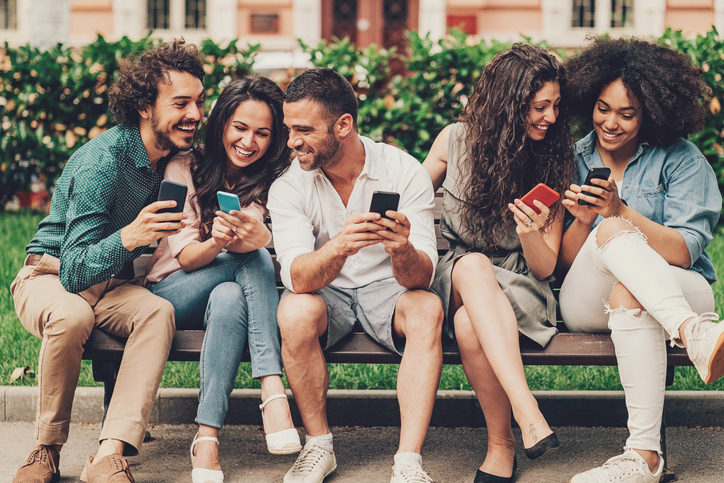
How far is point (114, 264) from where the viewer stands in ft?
10.3

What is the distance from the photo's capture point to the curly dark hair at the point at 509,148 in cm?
346

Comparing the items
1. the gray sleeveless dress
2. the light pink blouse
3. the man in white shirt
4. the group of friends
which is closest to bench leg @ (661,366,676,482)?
the group of friends

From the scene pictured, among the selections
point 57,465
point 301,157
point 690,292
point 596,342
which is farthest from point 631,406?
point 57,465

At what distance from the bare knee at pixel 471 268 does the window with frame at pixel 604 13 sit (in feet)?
39.2

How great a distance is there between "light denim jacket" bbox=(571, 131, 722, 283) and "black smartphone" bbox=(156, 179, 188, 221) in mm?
1772

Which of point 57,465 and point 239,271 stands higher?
point 239,271

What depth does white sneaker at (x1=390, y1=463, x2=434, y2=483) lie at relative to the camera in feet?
9.80

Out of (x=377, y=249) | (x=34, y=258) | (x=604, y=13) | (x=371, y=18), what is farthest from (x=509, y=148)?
(x=604, y=13)

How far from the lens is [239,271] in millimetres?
3414

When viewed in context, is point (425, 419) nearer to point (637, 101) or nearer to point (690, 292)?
point (690, 292)

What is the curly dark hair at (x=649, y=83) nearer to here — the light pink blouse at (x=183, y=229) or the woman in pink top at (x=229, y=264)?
the woman in pink top at (x=229, y=264)

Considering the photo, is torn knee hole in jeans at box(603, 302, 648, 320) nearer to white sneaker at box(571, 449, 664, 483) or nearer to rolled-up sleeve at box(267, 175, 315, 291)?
white sneaker at box(571, 449, 664, 483)

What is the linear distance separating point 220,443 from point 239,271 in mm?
886

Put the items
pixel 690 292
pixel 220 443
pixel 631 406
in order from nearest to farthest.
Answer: pixel 631 406
pixel 690 292
pixel 220 443
